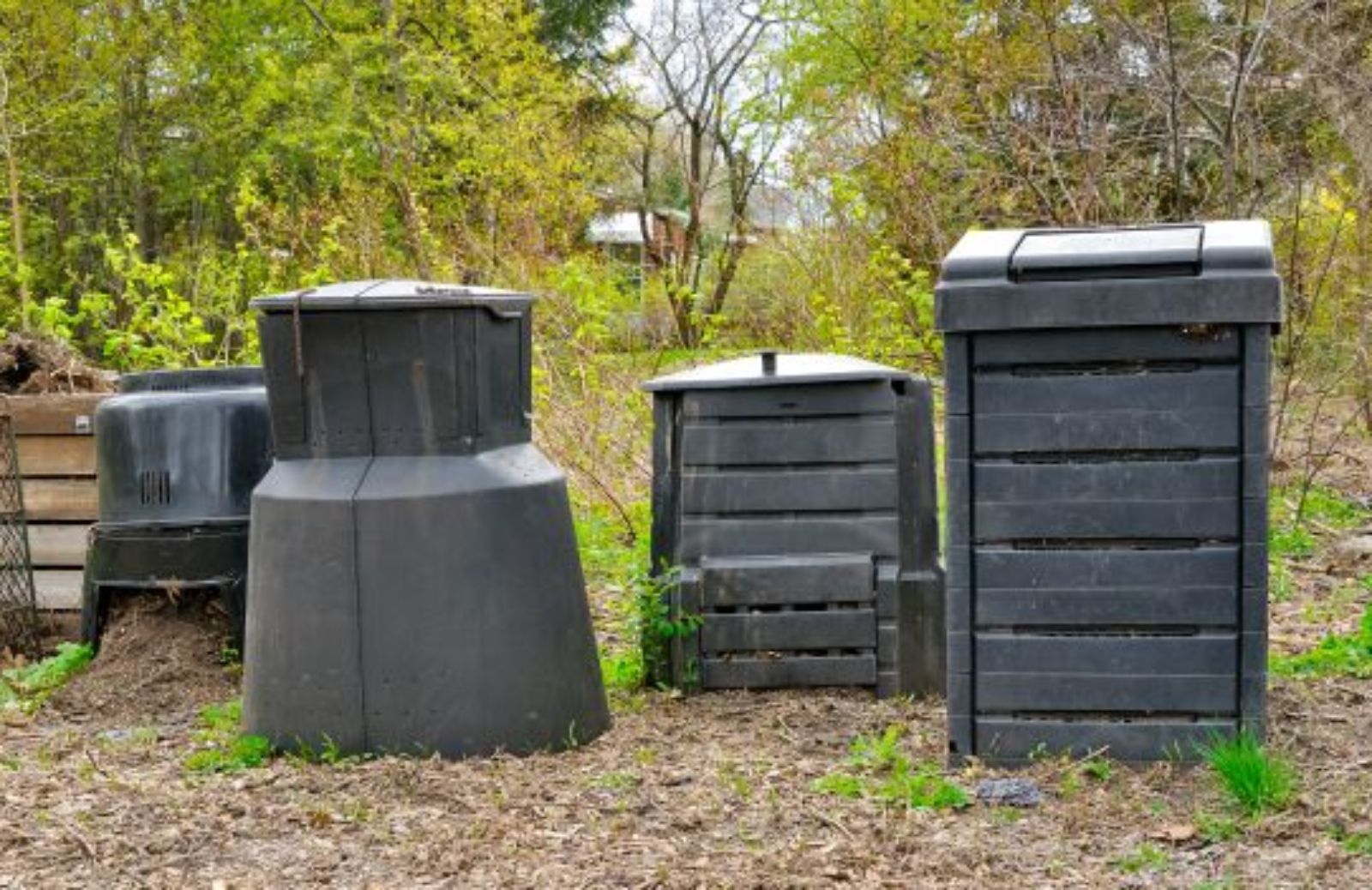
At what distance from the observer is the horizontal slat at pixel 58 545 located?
23.4ft

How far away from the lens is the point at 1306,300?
9.05 m

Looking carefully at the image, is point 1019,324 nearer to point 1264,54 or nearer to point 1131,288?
point 1131,288

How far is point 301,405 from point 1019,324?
2.10 m

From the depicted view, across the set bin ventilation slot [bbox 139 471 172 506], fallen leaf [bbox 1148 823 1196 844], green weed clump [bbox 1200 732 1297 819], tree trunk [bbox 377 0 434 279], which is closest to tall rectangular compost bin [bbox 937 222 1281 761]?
green weed clump [bbox 1200 732 1297 819]

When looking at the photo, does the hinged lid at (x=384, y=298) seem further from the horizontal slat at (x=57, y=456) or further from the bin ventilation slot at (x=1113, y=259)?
the horizontal slat at (x=57, y=456)

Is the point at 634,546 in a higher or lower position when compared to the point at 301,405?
lower

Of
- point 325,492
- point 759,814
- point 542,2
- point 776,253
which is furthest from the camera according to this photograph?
point 542,2

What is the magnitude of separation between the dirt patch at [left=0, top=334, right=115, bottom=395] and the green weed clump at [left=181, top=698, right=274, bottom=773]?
9.86 ft

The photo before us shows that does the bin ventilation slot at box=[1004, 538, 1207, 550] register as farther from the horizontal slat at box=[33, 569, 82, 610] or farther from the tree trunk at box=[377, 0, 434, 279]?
the tree trunk at box=[377, 0, 434, 279]

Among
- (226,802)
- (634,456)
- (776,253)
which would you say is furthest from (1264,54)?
(226,802)

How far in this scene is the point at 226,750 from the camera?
4.83 metres

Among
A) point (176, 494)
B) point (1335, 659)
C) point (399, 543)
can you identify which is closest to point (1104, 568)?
point (1335, 659)

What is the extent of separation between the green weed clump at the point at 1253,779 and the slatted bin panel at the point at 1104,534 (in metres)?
0.18

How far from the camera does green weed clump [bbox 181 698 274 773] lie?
466 centimetres
